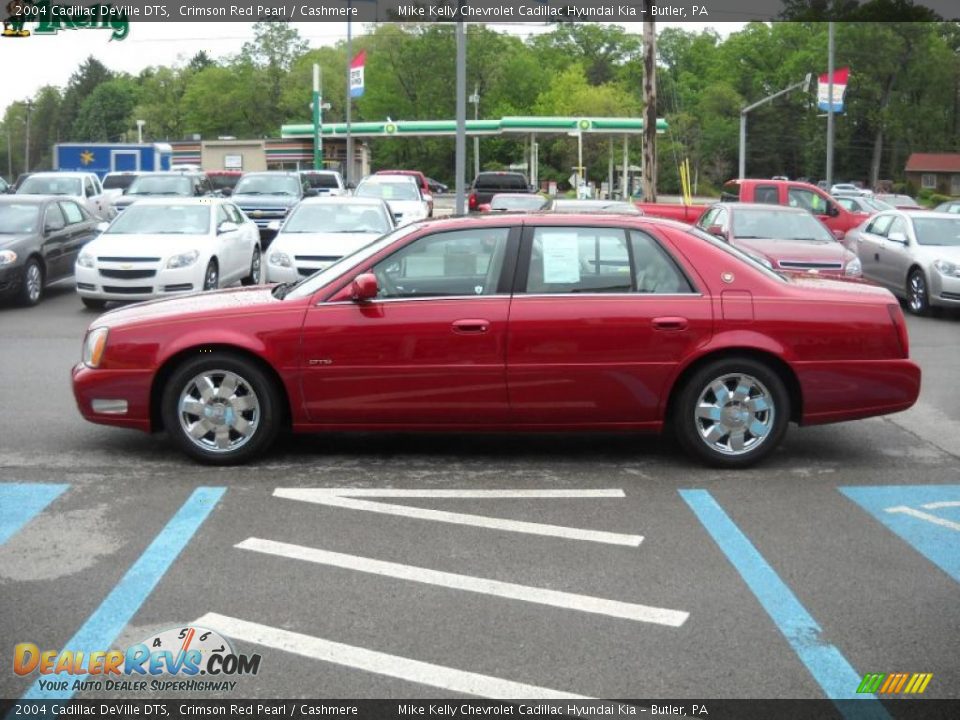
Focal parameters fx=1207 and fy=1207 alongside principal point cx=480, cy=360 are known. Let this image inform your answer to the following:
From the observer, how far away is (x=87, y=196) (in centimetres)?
2777

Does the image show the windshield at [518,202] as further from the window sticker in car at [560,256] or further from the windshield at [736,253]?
the window sticker in car at [560,256]

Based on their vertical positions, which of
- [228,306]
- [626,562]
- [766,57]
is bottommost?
[626,562]

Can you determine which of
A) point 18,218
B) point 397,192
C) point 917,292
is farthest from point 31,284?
point 917,292

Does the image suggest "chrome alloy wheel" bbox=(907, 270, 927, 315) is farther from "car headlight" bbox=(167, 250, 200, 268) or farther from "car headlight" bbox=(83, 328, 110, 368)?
"car headlight" bbox=(83, 328, 110, 368)

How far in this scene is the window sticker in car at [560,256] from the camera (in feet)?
25.0

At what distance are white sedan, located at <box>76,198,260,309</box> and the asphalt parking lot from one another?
21.4ft

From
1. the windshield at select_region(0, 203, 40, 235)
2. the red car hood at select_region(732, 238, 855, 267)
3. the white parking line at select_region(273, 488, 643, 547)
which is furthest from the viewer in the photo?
the windshield at select_region(0, 203, 40, 235)

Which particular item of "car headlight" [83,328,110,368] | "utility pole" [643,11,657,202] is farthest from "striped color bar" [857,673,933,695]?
"utility pole" [643,11,657,202]

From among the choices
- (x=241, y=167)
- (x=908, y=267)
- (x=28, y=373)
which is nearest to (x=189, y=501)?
(x=28, y=373)

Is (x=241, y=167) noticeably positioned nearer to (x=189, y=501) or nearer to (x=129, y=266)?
(x=129, y=266)

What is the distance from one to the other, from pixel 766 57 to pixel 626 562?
10489cm

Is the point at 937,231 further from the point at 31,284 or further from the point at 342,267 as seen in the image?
the point at 31,284

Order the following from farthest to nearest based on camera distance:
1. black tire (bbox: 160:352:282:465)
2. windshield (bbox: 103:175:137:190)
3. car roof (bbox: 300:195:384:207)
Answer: windshield (bbox: 103:175:137:190), car roof (bbox: 300:195:384:207), black tire (bbox: 160:352:282:465)

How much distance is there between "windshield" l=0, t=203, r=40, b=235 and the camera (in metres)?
17.2
